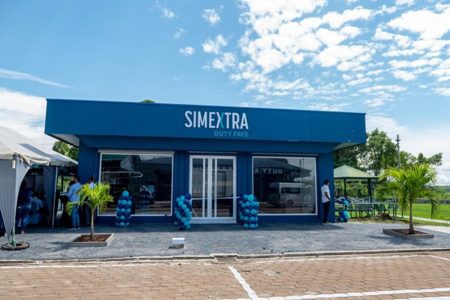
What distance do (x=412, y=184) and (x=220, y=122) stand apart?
271 inches

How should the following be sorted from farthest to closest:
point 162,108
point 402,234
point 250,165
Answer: point 250,165 < point 162,108 < point 402,234

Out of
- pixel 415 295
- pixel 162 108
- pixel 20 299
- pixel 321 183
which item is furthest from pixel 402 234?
pixel 20 299

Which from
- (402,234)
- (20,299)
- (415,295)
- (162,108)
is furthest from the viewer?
(162,108)

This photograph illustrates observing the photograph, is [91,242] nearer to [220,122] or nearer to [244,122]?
[220,122]

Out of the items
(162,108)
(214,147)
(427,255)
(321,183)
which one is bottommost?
(427,255)

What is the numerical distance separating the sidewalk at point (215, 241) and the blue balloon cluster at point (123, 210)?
318mm

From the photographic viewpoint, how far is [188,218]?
10.8 m

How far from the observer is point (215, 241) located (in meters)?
8.88

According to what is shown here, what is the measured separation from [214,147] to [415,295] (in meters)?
8.56

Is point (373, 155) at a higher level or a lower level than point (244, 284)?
higher

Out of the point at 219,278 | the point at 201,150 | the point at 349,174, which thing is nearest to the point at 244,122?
the point at 201,150

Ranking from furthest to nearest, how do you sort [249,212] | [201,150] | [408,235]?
[201,150], [249,212], [408,235]

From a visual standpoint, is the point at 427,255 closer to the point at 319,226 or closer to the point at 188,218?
the point at 319,226

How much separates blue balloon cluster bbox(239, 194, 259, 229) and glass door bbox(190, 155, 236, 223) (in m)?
1.07
